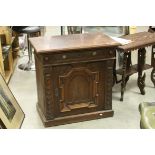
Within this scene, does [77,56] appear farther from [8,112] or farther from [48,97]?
[8,112]

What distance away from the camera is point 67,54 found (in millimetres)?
2467

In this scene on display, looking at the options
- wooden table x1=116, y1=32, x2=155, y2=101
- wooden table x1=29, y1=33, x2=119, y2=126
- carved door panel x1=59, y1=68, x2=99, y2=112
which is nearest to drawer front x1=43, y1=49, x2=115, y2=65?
wooden table x1=29, y1=33, x2=119, y2=126

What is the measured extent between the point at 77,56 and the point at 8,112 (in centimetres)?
76

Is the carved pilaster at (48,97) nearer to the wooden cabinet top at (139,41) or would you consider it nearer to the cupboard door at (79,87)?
the cupboard door at (79,87)

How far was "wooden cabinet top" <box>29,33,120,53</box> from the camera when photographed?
2.44 m

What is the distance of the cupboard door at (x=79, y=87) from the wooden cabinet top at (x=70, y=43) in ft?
0.57

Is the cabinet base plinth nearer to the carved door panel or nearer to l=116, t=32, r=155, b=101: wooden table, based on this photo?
the carved door panel

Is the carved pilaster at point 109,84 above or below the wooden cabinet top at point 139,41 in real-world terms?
below

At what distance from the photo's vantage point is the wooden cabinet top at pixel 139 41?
289 cm

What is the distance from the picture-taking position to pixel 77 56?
251 cm

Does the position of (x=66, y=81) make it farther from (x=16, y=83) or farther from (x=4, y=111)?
(x=16, y=83)

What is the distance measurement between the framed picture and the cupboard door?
378 millimetres

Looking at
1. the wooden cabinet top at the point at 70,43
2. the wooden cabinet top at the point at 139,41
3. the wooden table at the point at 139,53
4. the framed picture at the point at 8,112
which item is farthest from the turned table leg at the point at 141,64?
the framed picture at the point at 8,112

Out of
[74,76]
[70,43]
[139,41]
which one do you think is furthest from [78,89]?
[139,41]
